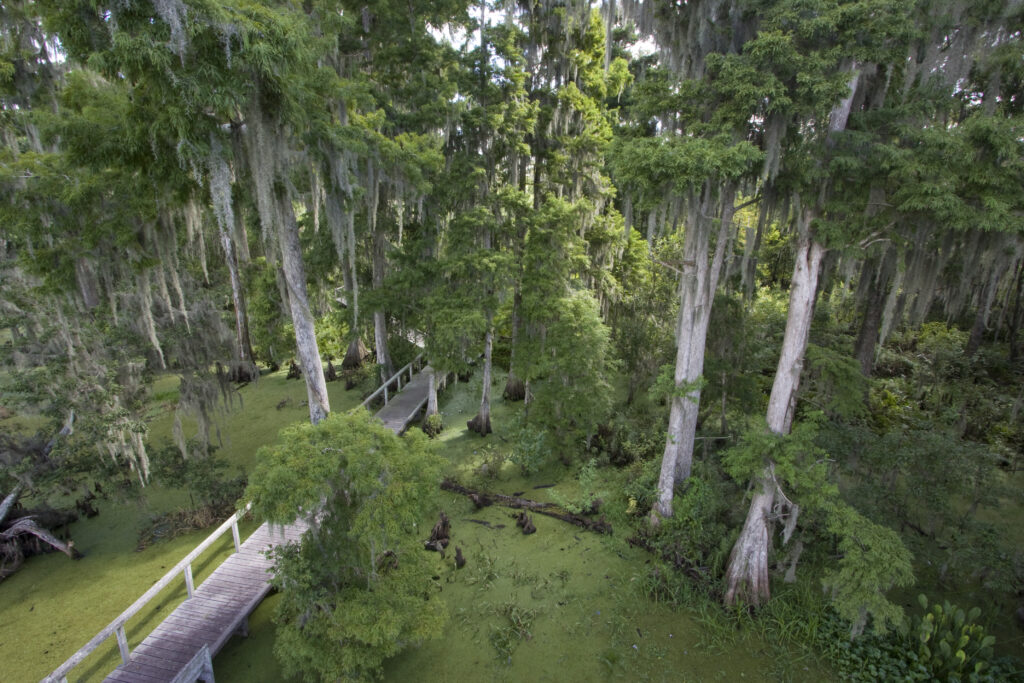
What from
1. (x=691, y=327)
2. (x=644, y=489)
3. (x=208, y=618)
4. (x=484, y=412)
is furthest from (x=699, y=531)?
(x=208, y=618)

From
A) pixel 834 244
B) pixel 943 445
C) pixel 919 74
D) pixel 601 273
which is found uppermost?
pixel 919 74

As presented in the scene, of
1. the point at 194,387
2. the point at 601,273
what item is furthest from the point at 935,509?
the point at 194,387

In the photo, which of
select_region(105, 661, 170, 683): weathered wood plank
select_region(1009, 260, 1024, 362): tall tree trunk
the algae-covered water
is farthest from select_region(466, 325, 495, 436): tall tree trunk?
select_region(1009, 260, 1024, 362): tall tree trunk

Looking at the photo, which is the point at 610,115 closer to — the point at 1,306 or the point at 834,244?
the point at 834,244

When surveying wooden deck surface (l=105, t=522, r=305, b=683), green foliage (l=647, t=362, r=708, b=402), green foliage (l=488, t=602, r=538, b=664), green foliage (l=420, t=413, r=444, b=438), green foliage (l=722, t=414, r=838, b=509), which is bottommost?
green foliage (l=488, t=602, r=538, b=664)

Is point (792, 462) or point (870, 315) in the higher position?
point (870, 315)

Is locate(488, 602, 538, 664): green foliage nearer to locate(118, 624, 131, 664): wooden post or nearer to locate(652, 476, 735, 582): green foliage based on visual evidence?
locate(652, 476, 735, 582): green foliage

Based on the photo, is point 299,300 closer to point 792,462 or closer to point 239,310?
point 239,310
